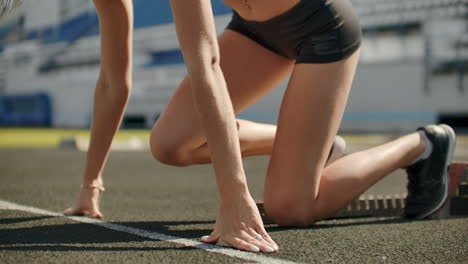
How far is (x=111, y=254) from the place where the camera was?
1479 millimetres

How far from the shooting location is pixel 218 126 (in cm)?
154

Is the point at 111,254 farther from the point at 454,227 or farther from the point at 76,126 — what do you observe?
the point at 76,126

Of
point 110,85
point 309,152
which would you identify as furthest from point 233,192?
point 110,85

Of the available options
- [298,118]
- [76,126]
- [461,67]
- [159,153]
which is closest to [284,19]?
[298,118]

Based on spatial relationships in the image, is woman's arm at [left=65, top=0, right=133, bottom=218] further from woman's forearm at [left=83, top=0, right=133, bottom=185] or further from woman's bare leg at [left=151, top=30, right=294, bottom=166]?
woman's bare leg at [left=151, top=30, right=294, bottom=166]

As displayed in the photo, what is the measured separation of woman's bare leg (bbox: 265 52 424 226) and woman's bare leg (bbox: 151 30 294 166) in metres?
0.31

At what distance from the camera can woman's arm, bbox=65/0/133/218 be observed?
212cm

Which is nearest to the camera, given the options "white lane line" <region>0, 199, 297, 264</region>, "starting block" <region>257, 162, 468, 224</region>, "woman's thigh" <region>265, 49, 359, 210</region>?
"white lane line" <region>0, 199, 297, 264</region>

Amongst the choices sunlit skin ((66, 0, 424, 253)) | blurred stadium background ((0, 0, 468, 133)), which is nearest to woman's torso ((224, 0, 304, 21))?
sunlit skin ((66, 0, 424, 253))

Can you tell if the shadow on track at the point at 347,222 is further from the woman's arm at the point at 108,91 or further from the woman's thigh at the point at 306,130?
the woman's arm at the point at 108,91

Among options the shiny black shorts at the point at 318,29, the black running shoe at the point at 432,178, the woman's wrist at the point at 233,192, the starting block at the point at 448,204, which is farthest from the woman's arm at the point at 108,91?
the black running shoe at the point at 432,178

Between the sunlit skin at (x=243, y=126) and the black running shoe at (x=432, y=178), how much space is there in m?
0.06

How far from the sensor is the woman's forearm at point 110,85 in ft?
6.98

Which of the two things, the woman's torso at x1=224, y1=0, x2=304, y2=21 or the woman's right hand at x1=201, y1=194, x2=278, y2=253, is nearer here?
the woman's right hand at x1=201, y1=194, x2=278, y2=253
